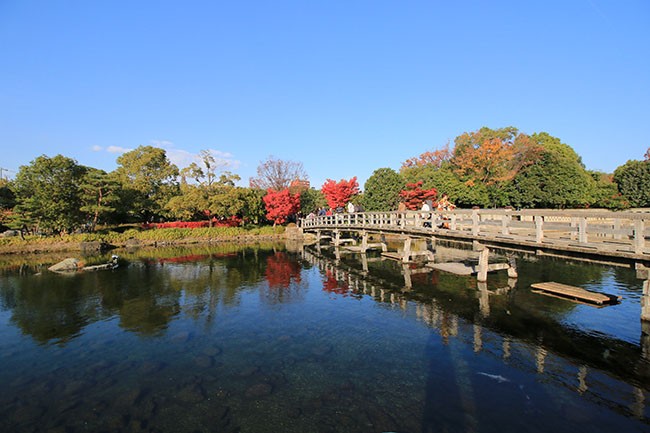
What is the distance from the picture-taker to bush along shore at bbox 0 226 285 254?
34.4m

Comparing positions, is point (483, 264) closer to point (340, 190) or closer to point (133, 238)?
point (340, 190)

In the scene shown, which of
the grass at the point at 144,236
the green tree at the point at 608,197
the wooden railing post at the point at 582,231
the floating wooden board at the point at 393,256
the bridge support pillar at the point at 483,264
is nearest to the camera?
the wooden railing post at the point at 582,231

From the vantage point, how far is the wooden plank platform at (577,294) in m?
12.6

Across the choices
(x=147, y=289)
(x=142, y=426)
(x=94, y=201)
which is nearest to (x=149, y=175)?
(x=94, y=201)

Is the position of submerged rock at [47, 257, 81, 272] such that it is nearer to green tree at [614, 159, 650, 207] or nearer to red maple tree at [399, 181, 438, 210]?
red maple tree at [399, 181, 438, 210]

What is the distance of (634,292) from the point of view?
14.9m

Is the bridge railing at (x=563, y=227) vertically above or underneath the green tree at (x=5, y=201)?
underneath

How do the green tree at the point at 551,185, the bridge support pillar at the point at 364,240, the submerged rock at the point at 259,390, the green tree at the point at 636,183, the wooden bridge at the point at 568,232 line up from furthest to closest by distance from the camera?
1. the green tree at the point at 551,185
2. the green tree at the point at 636,183
3. the bridge support pillar at the point at 364,240
4. the wooden bridge at the point at 568,232
5. the submerged rock at the point at 259,390

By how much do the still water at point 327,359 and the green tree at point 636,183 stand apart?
3368cm

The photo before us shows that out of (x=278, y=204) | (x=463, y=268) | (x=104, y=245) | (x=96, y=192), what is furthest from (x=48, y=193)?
(x=463, y=268)

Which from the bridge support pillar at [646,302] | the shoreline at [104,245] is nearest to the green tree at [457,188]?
the shoreline at [104,245]

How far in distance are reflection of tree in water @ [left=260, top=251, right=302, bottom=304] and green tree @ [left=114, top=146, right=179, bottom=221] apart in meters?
23.8

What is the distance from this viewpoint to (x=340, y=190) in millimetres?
48844

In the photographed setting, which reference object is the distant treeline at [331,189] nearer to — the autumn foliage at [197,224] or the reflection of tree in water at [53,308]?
the autumn foliage at [197,224]
